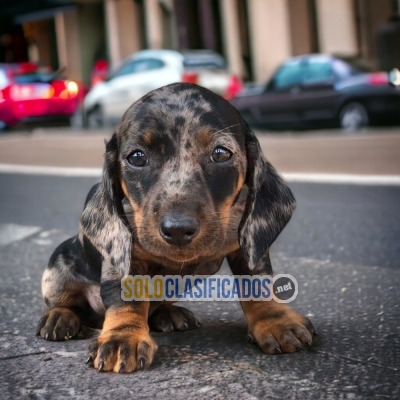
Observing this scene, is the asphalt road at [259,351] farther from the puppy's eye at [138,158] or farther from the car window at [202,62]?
the car window at [202,62]

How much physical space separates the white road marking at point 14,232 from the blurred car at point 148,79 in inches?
447

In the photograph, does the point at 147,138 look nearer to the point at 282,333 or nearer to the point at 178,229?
the point at 178,229

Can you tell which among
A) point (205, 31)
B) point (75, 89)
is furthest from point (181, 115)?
point (205, 31)

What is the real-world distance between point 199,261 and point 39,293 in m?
1.64

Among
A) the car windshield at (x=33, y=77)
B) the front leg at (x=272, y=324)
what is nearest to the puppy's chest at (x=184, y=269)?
the front leg at (x=272, y=324)

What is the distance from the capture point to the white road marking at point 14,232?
21.5ft

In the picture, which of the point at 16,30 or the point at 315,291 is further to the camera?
the point at 16,30

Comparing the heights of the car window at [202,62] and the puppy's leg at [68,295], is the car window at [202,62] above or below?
above

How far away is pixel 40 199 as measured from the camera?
338 inches

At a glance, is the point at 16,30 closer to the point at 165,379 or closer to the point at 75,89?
the point at 75,89

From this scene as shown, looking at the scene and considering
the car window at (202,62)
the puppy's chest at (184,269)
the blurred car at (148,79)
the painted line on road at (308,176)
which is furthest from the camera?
the car window at (202,62)

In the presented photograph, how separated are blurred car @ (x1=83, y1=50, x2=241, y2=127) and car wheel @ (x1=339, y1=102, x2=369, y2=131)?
3286 millimetres

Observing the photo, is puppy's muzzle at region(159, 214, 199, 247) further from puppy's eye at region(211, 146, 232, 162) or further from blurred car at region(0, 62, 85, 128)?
blurred car at region(0, 62, 85, 128)

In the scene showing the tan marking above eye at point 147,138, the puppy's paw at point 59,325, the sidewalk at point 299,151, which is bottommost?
the sidewalk at point 299,151
